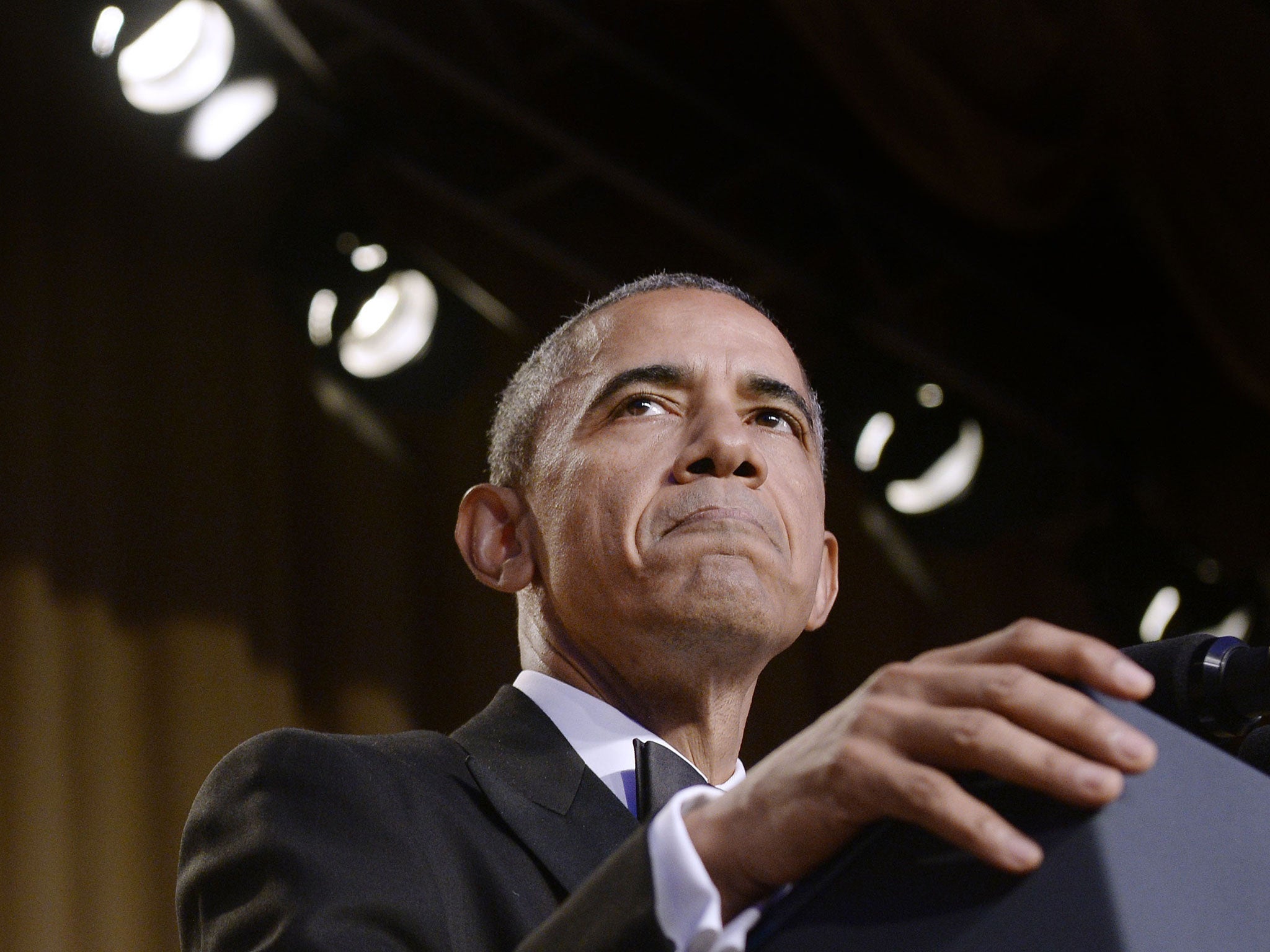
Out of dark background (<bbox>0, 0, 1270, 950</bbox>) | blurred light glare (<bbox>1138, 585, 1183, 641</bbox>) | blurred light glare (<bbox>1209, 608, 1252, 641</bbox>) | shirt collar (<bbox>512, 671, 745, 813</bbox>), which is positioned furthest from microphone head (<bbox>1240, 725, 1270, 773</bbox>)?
blurred light glare (<bbox>1209, 608, 1252, 641</bbox>)

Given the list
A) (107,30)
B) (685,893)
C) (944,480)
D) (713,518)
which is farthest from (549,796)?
(944,480)

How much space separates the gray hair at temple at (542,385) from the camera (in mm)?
1826

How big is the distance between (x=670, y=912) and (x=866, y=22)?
3034mm

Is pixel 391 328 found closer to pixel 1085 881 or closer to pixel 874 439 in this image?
pixel 874 439

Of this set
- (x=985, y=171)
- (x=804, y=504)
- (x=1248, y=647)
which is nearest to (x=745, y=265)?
(x=985, y=171)

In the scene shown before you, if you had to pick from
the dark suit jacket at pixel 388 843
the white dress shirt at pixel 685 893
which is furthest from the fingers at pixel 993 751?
the dark suit jacket at pixel 388 843

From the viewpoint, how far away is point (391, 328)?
3.59 m

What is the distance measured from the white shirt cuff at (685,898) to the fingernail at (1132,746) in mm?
230

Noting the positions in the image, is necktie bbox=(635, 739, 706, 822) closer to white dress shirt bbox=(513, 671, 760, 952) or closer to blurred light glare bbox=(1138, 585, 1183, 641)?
white dress shirt bbox=(513, 671, 760, 952)

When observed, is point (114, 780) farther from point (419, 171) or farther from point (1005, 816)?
point (1005, 816)

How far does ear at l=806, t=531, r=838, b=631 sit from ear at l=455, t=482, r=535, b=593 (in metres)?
0.38

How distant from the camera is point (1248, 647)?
3.13 ft

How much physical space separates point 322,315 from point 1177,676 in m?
2.89

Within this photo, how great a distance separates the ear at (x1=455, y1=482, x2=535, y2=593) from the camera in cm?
173
